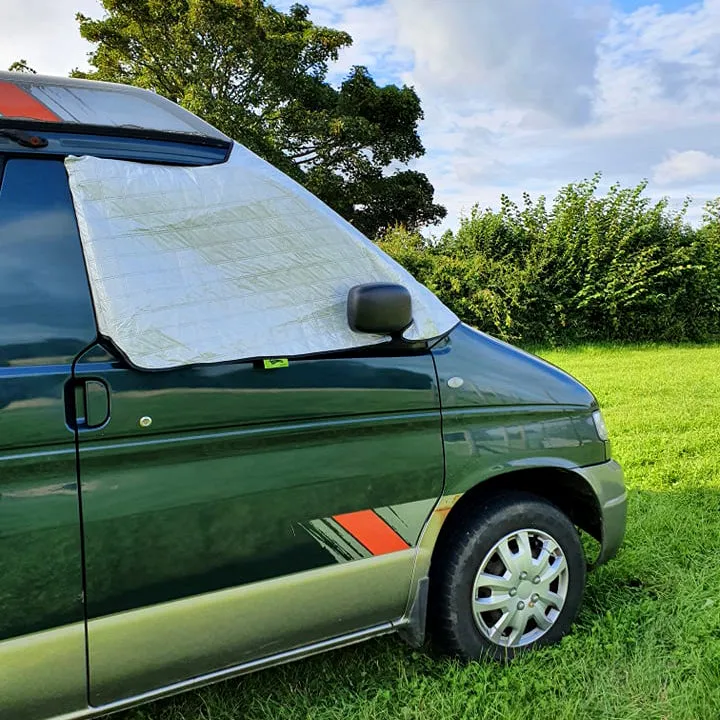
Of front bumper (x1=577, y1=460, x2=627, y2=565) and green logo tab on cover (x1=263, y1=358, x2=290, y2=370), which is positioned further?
front bumper (x1=577, y1=460, x2=627, y2=565)

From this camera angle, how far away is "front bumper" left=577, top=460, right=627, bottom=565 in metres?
2.90

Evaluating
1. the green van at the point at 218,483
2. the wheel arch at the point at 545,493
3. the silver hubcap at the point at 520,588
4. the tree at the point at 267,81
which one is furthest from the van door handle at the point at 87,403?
the tree at the point at 267,81

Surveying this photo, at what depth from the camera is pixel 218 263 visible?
2.19 metres

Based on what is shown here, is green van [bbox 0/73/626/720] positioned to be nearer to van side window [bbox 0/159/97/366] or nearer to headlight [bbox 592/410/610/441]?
van side window [bbox 0/159/97/366]

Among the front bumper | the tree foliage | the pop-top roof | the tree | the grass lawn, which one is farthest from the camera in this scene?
the tree

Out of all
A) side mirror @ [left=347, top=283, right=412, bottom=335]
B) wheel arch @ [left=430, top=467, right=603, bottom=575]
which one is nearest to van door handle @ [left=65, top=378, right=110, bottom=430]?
side mirror @ [left=347, top=283, right=412, bottom=335]

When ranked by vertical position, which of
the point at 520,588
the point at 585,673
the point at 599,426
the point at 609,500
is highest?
the point at 599,426

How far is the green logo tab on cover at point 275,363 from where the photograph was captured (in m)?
2.15

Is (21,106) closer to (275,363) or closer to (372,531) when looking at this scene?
(275,363)

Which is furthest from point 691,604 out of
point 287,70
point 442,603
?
point 287,70

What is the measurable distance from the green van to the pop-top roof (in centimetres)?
1

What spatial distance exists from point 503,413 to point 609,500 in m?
0.72

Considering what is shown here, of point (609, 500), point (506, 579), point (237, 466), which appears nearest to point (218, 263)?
point (237, 466)

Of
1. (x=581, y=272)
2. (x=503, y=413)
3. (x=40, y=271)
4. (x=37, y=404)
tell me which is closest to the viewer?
(x=37, y=404)
